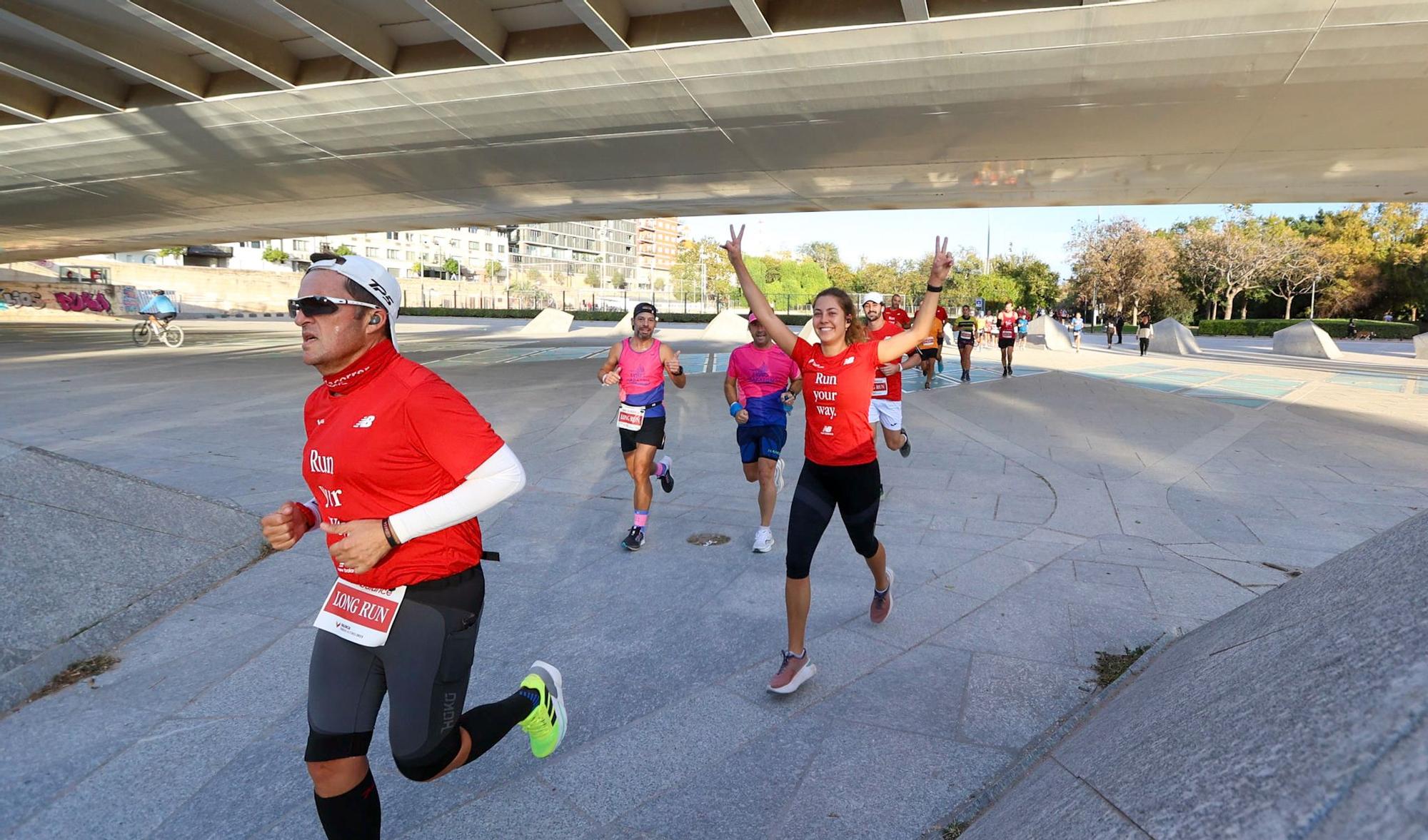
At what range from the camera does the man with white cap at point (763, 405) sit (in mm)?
5984

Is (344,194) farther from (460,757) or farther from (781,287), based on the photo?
(781,287)

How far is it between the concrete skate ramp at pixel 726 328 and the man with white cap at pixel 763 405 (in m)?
23.0

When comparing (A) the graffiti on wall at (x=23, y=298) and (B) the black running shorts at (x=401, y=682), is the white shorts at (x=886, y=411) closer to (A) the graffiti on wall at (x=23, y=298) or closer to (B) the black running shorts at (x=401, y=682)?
(B) the black running shorts at (x=401, y=682)

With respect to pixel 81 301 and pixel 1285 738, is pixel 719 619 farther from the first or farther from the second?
pixel 81 301

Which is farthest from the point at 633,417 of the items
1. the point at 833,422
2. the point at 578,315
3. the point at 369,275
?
the point at 578,315

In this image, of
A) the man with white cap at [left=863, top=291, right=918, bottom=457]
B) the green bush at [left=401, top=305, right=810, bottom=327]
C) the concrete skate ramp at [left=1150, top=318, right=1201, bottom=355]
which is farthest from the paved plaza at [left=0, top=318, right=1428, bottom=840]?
the green bush at [left=401, top=305, right=810, bottom=327]

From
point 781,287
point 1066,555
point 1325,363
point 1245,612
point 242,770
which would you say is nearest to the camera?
point 1245,612

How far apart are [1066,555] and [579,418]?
7.65m

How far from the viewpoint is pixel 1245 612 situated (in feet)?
9.14

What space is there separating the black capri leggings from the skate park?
0.66 meters

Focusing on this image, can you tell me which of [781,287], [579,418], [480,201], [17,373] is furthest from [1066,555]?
[781,287]

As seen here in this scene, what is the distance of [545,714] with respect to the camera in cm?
288

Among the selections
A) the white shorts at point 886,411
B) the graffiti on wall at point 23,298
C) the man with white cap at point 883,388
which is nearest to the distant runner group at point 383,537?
the man with white cap at point 883,388

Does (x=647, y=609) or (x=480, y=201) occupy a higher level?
(x=480, y=201)
